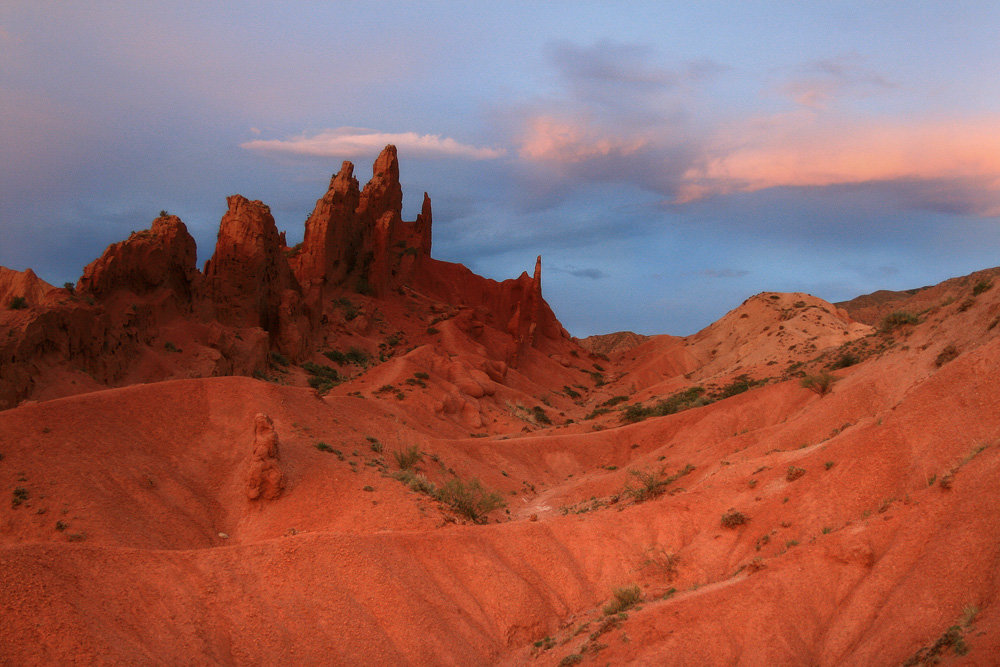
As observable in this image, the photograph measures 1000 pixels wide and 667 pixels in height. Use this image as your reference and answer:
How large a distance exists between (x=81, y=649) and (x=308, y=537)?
5268 mm

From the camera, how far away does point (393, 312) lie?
2426 inches

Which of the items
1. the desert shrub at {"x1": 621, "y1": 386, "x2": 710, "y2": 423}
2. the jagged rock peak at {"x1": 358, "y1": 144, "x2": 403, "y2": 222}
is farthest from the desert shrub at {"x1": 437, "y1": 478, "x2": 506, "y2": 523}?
the jagged rock peak at {"x1": 358, "y1": 144, "x2": 403, "y2": 222}

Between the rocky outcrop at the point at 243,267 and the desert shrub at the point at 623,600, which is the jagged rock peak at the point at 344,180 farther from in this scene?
the desert shrub at the point at 623,600

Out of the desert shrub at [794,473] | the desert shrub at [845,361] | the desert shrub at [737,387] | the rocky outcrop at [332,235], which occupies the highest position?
the rocky outcrop at [332,235]

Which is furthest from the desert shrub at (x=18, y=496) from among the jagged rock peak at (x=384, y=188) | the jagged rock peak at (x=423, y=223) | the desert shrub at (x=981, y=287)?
the jagged rock peak at (x=423, y=223)

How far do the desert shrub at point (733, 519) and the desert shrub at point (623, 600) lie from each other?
3373 millimetres

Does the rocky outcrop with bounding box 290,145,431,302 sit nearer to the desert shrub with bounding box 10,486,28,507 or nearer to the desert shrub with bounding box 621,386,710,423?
the desert shrub with bounding box 621,386,710,423

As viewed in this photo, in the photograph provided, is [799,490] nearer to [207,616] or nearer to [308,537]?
[308,537]

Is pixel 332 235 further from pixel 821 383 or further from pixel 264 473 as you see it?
pixel 821 383

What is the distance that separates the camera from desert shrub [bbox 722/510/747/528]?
16406mm

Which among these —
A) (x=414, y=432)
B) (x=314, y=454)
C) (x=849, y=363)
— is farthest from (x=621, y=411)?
(x=314, y=454)

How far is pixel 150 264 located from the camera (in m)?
35.2

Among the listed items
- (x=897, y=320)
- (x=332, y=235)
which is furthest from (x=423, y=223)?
(x=897, y=320)

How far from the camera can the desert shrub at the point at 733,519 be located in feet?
53.8
